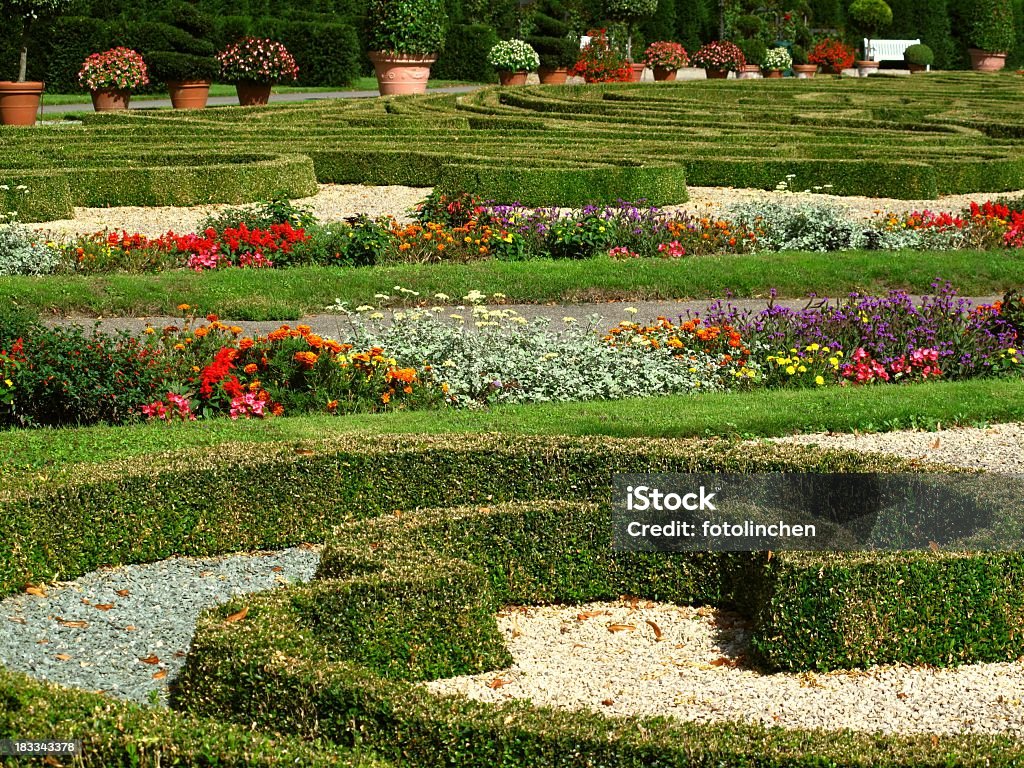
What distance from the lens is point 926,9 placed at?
52.7m

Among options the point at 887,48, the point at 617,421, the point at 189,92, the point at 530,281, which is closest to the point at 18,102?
the point at 189,92

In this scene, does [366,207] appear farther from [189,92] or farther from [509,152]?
[189,92]

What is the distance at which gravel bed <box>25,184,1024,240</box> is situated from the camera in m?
15.6

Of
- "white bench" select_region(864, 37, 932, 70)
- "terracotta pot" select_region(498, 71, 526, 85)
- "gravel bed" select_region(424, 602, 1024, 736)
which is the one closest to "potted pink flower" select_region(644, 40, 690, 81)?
"terracotta pot" select_region(498, 71, 526, 85)

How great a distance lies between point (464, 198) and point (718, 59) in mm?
28989

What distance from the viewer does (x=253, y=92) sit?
28594mm

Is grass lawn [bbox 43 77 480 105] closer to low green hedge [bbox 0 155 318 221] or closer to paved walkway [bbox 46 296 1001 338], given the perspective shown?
low green hedge [bbox 0 155 318 221]

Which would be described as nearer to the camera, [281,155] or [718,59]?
[281,155]

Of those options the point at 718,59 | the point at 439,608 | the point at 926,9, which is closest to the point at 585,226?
the point at 439,608

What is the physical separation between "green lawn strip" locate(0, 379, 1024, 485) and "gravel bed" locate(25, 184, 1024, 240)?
24.3 feet

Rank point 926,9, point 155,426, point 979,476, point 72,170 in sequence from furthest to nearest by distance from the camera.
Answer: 1. point 926,9
2. point 72,170
3. point 155,426
4. point 979,476

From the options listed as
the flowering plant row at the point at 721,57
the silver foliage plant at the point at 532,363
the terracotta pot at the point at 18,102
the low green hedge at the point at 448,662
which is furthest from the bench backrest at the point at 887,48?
the low green hedge at the point at 448,662

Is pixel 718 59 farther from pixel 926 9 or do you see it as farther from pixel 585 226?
pixel 585 226

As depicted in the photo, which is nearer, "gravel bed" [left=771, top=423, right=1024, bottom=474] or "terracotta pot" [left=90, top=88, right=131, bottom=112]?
"gravel bed" [left=771, top=423, right=1024, bottom=474]
